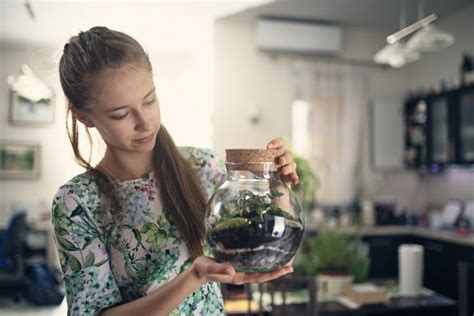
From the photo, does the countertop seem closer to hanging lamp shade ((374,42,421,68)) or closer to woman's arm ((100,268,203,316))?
hanging lamp shade ((374,42,421,68))

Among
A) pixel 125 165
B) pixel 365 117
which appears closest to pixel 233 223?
pixel 125 165

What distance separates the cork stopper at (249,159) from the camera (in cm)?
65

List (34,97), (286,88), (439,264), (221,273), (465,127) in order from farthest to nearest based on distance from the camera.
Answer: (286,88) < (465,127) < (439,264) < (34,97) < (221,273)

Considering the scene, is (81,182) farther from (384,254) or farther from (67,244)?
(384,254)

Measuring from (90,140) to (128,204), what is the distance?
0.11 metres

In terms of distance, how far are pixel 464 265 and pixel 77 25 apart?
9.76 ft

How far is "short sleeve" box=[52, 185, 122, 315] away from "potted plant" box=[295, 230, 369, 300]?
4.18 ft

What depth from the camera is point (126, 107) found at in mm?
654

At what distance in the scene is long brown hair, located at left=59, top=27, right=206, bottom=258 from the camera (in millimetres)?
660

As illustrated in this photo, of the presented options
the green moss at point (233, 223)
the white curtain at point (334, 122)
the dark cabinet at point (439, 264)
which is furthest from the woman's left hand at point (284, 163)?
the white curtain at point (334, 122)

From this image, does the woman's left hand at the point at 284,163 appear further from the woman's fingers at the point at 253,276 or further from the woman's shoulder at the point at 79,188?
the woman's shoulder at the point at 79,188

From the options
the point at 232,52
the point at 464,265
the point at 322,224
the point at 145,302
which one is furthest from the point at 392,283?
the point at 232,52

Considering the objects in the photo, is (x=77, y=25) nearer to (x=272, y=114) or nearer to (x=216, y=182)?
(x=216, y=182)

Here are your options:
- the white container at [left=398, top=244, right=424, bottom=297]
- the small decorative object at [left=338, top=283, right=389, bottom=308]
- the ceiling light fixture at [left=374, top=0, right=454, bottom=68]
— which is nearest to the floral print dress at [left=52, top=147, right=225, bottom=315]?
the small decorative object at [left=338, top=283, right=389, bottom=308]
